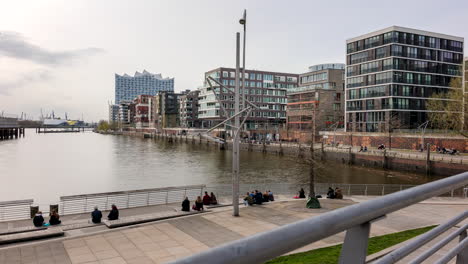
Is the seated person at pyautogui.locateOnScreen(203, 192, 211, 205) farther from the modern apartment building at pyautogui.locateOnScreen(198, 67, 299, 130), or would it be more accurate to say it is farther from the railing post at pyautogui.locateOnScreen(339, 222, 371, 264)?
the modern apartment building at pyautogui.locateOnScreen(198, 67, 299, 130)

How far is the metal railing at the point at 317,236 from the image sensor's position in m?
1.13

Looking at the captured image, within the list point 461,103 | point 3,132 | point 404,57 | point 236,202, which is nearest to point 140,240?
point 236,202

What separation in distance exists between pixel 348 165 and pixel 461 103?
2097 centimetres

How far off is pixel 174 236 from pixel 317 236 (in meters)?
15.5

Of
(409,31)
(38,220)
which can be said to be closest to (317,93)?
(409,31)

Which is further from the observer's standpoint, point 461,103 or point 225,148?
point 225,148

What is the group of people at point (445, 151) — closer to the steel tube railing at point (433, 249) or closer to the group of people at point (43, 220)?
the group of people at point (43, 220)

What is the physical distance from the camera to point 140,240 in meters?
15.2

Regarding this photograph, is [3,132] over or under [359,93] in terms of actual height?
under

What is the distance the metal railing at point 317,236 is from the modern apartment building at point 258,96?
12997 cm

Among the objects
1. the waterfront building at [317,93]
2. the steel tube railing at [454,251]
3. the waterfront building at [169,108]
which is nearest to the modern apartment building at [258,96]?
the waterfront building at [317,93]

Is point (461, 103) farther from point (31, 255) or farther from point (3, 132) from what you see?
point (3, 132)

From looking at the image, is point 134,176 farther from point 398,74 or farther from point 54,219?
point 398,74

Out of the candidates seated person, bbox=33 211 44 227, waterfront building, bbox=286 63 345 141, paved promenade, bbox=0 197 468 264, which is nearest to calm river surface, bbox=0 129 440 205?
seated person, bbox=33 211 44 227
